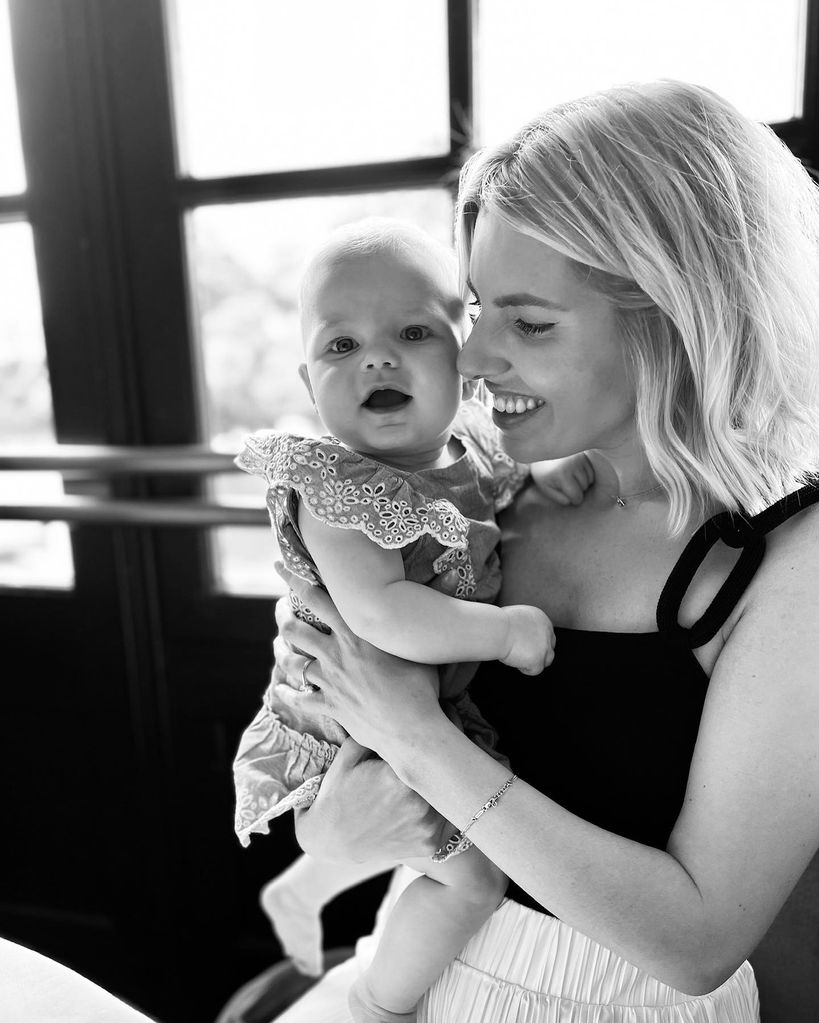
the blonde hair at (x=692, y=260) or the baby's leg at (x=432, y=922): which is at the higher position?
the blonde hair at (x=692, y=260)

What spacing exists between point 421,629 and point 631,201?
53cm

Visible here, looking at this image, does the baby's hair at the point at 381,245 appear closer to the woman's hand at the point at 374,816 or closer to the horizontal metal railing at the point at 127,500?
the woman's hand at the point at 374,816

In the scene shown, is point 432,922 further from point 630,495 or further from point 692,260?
point 692,260

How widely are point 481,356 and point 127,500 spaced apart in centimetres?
120

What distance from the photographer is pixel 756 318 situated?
108 centimetres

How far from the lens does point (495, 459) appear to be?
1382 millimetres

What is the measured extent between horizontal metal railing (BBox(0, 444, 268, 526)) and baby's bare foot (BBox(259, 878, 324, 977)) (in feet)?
2.25

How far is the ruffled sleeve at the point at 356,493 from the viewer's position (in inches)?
42.8

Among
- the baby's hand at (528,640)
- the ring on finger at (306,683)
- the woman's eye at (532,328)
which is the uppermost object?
the woman's eye at (532,328)

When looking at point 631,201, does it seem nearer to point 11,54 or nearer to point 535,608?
point 535,608

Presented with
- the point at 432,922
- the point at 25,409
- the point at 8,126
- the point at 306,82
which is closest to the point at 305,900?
the point at 432,922

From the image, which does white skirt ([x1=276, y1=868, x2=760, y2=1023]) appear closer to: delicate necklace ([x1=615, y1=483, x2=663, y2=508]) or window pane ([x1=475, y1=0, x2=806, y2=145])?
delicate necklace ([x1=615, y1=483, x2=663, y2=508])

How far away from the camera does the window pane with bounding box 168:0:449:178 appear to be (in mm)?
1919

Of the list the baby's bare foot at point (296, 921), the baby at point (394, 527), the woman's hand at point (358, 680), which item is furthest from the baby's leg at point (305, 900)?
the woman's hand at point (358, 680)
